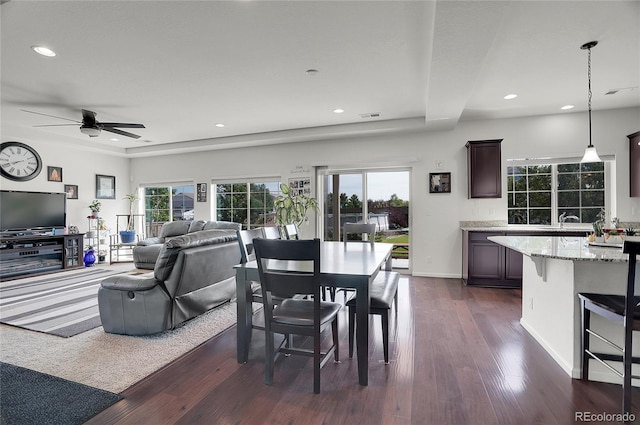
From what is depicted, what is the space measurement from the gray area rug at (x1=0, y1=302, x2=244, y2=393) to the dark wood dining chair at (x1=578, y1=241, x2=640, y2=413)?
113 inches

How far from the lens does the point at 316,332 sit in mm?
1902

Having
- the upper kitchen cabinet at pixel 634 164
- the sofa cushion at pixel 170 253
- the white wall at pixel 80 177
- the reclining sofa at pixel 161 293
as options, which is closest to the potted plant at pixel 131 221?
the white wall at pixel 80 177

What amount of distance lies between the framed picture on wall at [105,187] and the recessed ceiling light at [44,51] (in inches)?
193

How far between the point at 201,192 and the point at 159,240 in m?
1.42

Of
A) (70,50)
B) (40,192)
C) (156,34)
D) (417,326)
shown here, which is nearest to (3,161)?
(40,192)

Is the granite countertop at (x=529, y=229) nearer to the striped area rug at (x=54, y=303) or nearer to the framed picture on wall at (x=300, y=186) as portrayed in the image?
the framed picture on wall at (x=300, y=186)

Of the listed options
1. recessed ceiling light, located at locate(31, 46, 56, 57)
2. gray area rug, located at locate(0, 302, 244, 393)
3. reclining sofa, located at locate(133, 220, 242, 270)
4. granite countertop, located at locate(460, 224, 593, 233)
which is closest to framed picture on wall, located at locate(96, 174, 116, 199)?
reclining sofa, located at locate(133, 220, 242, 270)

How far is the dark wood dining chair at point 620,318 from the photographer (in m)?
1.62

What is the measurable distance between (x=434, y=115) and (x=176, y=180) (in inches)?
234

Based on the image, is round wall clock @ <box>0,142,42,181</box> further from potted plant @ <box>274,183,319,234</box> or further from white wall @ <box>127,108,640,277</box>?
potted plant @ <box>274,183,319,234</box>

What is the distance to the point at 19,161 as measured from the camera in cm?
577

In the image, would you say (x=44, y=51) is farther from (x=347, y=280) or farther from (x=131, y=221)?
(x=131, y=221)

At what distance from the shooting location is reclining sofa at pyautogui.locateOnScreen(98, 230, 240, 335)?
108 inches

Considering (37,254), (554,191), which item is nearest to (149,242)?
(37,254)
